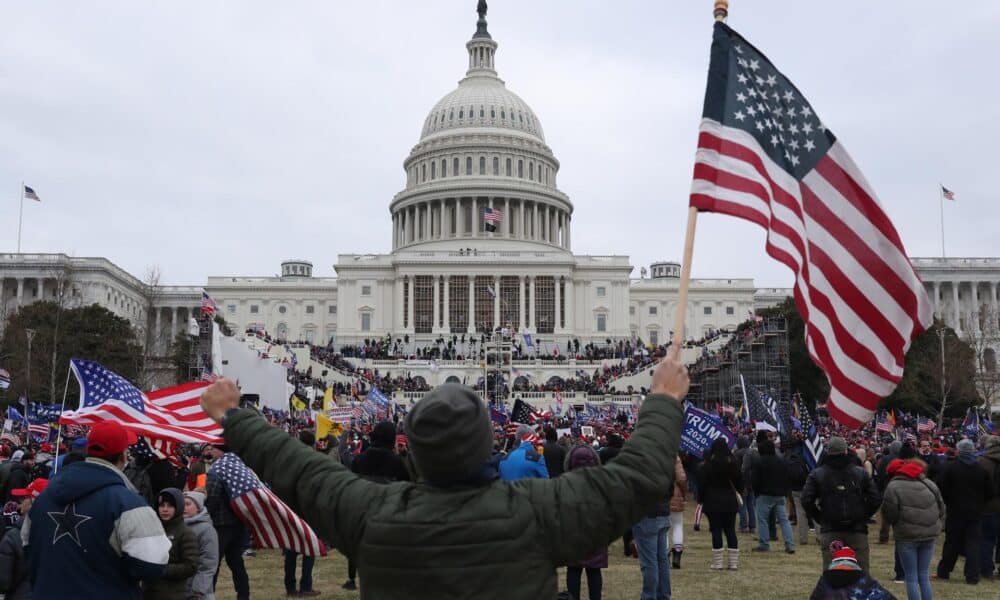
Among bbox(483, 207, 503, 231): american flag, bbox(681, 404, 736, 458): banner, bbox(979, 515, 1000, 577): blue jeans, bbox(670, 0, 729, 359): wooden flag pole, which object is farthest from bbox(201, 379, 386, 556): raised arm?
bbox(483, 207, 503, 231): american flag

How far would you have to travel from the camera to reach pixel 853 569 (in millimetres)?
6082

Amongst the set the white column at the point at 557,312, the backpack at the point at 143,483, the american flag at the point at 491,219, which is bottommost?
the backpack at the point at 143,483

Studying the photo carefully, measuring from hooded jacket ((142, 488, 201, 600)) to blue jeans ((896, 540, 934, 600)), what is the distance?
7.53 m

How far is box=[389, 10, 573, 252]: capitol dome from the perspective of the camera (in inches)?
4040

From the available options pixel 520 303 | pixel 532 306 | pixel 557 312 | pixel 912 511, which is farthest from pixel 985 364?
pixel 912 511

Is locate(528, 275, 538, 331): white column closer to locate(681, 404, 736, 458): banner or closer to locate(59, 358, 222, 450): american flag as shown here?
locate(681, 404, 736, 458): banner

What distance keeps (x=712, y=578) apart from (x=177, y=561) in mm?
8256

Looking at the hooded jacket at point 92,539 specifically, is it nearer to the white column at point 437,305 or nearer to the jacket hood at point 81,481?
the jacket hood at point 81,481

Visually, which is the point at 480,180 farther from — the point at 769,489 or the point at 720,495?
the point at 720,495

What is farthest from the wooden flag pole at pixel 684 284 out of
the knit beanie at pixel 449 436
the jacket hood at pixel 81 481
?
the jacket hood at pixel 81 481

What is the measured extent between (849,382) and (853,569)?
1155 mm

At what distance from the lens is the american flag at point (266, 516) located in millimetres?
9305

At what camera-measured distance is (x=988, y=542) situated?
14414mm

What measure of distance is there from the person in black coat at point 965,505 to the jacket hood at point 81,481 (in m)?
11.9
